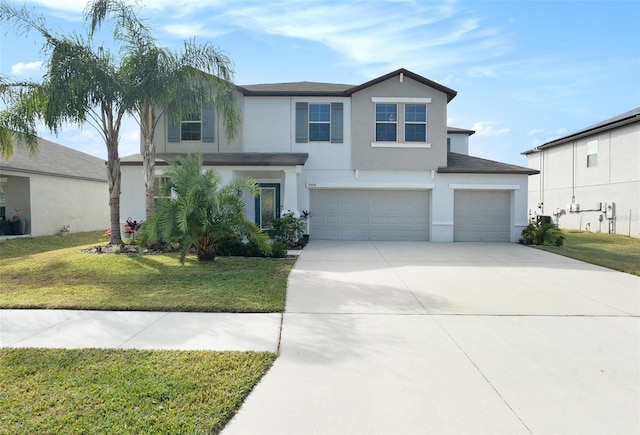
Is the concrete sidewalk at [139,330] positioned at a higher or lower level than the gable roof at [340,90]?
lower

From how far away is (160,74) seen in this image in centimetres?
1118

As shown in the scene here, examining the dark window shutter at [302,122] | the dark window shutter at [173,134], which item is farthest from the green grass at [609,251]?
the dark window shutter at [173,134]

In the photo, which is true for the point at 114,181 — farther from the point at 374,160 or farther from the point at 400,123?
the point at 400,123

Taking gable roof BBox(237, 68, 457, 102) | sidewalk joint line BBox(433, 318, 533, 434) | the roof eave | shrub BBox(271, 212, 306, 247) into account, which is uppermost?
gable roof BBox(237, 68, 457, 102)

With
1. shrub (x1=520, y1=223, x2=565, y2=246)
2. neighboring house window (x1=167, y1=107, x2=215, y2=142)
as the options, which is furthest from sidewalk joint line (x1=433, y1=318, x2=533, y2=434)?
neighboring house window (x1=167, y1=107, x2=215, y2=142)

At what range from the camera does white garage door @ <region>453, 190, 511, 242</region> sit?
15945 millimetres

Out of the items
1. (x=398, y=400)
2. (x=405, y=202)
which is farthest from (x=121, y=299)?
(x=405, y=202)

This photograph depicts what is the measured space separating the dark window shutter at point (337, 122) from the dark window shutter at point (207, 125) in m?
A: 5.08

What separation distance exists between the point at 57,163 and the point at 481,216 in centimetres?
2095

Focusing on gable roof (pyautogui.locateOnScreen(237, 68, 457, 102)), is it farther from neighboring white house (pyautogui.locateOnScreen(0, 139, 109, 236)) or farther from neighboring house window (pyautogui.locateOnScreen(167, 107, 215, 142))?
neighboring white house (pyautogui.locateOnScreen(0, 139, 109, 236))

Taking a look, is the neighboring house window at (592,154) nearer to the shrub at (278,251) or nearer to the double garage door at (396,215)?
the double garage door at (396,215)

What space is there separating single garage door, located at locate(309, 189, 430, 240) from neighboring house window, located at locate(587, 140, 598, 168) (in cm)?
1248

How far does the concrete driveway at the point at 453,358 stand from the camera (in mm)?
3215

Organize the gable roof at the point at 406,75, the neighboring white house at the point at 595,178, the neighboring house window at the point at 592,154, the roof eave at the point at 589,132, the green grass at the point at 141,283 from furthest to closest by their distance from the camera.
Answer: the neighboring house window at the point at 592,154 < the neighboring white house at the point at 595,178 < the roof eave at the point at 589,132 < the gable roof at the point at 406,75 < the green grass at the point at 141,283
